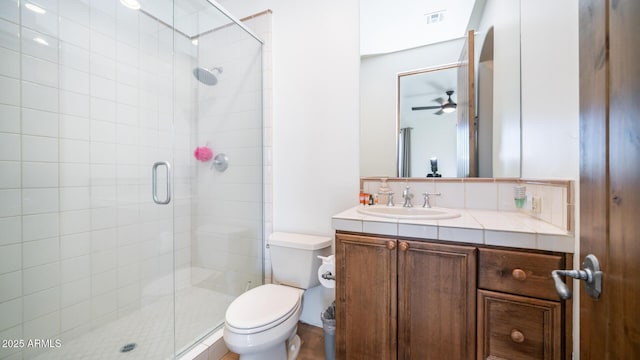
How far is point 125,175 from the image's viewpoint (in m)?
1.59

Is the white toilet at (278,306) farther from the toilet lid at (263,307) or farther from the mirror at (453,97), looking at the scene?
the mirror at (453,97)

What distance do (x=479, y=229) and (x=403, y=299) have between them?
42 cm

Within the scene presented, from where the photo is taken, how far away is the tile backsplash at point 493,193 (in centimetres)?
87

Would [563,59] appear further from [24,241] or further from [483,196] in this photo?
[24,241]

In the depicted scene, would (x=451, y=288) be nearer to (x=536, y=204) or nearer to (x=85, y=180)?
(x=536, y=204)

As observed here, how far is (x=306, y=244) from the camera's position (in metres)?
1.52

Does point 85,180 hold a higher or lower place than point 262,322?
higher

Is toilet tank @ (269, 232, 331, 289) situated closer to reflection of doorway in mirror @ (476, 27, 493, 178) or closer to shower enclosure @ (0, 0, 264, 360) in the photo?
shower enclosure @ (0, 0, 264, 360)

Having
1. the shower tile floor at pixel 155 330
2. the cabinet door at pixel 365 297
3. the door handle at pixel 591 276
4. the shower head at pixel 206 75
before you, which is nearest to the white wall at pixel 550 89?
the door handle at pixel 591 276

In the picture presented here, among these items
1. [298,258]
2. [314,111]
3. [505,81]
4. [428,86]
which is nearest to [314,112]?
[314,111]

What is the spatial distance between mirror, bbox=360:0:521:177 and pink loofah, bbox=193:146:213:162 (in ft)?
3.82

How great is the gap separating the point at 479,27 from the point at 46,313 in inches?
114

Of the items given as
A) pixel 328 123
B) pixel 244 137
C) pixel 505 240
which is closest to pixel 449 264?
pixel 505 240

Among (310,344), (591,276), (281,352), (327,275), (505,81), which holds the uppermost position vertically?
(505,81)
